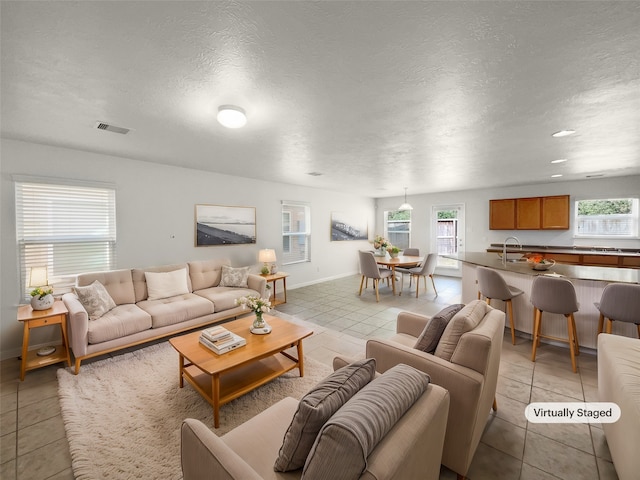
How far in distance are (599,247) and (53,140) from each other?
9.03 meters

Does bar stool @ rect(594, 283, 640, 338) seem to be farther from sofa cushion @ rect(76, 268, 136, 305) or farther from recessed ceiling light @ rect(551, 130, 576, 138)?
sofa cushion @ rect(76, 268, 136, 305)

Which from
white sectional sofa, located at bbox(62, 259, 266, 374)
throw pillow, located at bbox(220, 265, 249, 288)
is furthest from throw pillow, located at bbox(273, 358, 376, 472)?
throw pillow, located at bbox(220, 265, 249, 288)

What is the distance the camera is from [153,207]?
3986 millimetres

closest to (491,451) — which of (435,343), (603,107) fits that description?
(435,343)

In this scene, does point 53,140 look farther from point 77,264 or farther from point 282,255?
point 282,255

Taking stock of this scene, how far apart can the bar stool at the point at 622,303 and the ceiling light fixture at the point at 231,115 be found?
353 centimetres

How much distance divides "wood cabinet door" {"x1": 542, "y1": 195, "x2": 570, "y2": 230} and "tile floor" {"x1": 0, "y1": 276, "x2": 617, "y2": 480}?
3.96 meters

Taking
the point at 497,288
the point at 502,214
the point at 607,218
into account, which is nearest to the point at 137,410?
the point at 497,288

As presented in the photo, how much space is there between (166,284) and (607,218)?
830 centimetres

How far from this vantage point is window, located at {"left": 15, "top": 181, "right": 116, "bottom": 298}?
3.00 metres

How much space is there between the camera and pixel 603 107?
7.09 feet

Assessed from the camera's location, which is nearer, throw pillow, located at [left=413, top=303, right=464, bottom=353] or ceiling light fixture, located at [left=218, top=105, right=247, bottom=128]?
throw pillow, located at [left=413, top=303, right=464, bottom=353]

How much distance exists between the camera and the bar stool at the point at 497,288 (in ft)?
10.0

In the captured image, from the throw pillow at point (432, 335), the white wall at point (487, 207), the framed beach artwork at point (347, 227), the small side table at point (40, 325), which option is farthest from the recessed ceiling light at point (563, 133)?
the small side table at point (40, 325)
